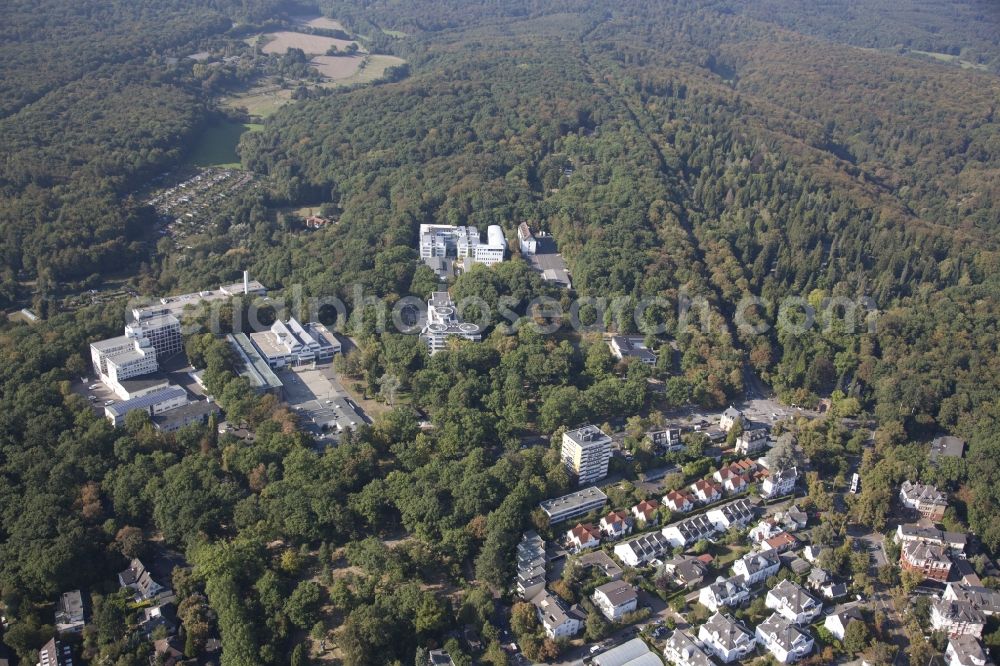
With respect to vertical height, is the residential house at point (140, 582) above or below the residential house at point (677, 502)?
above

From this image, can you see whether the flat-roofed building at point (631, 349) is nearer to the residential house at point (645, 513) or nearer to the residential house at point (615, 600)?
the residential house at point (645, 513)

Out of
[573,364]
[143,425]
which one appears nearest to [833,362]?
[573,364]

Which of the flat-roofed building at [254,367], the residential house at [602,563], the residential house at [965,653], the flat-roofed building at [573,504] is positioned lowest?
the residential house at [602,563]

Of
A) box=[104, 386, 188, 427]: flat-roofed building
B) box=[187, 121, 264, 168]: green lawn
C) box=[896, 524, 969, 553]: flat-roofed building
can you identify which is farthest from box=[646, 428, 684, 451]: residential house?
box=[187, 121, 264, 168]: green lawn

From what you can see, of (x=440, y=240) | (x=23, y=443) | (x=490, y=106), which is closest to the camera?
(x=23, y=443)

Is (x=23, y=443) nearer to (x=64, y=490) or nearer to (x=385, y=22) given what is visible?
(x=64, y=490)

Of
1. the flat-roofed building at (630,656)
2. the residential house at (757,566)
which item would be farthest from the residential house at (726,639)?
the residential house at (757,566)

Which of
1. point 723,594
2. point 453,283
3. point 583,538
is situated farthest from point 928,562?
point 453,283
